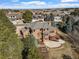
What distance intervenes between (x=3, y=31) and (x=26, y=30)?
1784 cm

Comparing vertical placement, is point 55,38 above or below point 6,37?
below

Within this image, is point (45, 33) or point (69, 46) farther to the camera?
point (45, 33)

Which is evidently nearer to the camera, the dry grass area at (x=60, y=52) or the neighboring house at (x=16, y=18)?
the dry grass area at (x=60, y=52)

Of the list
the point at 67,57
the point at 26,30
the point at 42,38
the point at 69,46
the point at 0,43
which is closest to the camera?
the point at 0,43

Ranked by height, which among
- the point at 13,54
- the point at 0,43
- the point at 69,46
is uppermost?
the point at 0,43

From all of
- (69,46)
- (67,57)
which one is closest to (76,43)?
(69,46)

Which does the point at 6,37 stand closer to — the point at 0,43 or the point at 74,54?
the point at 0,43

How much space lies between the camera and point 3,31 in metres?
15.0

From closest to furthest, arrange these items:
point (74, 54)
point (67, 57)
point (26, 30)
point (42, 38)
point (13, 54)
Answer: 1. point (13, 54)
2. point (67, 57)
3. point (74, 54)
4. point (42, 38)
5. point (26, 30)

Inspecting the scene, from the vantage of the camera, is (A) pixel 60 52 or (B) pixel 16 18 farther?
(B) pixel 16 18

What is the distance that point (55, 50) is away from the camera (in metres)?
23.9

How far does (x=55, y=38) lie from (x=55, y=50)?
7.28 m

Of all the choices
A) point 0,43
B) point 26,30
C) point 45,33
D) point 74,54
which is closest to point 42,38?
point 45,33

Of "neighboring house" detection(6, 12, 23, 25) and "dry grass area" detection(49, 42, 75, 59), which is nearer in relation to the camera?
"dry grass area" detection(49, 42, 75, 59)
